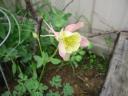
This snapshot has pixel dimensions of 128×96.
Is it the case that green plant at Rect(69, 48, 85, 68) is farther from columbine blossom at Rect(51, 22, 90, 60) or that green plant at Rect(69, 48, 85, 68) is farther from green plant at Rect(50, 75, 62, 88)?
columbine blossom at Rect(51, 22, 90, 60)

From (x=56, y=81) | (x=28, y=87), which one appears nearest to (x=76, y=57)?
(x=56, y=81)

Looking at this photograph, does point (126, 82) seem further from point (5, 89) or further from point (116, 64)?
point (5, 89)

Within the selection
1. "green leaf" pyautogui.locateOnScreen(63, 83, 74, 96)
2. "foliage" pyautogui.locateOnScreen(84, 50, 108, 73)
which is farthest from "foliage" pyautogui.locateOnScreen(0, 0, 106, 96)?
"foliage" pyautogui.locateOnScreen(84, 50, 108, 73)

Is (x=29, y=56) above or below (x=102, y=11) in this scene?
below

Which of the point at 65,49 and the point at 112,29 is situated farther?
the point at 112,29

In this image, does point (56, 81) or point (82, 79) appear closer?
point (56, 81)

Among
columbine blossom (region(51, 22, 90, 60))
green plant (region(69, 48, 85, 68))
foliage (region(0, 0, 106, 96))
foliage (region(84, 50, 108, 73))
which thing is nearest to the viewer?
columbine blossom (region(51, 22, 90, 60))

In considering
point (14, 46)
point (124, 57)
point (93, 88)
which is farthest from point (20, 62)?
point (124, 57)

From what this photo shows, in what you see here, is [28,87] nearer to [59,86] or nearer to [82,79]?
[59,86]
